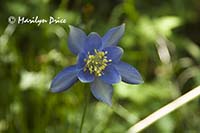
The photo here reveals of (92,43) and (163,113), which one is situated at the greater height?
(92,43)

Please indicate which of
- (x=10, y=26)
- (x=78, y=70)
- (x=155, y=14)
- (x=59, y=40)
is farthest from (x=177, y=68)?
(x=78, y=70)

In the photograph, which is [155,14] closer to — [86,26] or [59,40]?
[59,40]

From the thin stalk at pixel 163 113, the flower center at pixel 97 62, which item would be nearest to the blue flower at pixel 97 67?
the flower center at pixel 97 62

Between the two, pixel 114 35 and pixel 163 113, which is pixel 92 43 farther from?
pixel 163 113

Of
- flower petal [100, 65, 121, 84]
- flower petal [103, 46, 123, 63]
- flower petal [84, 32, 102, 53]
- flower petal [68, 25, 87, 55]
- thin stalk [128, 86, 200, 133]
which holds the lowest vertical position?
thin stalk [128, 86, 200, 133]

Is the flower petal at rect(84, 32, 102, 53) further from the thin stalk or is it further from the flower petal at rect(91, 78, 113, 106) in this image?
the thin stalk

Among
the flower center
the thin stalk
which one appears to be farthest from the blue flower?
the thin stalk

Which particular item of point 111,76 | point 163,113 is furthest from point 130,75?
point 163,113

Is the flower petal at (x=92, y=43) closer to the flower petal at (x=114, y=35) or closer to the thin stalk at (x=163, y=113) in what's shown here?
the flower petal at (x=114, y=35)
